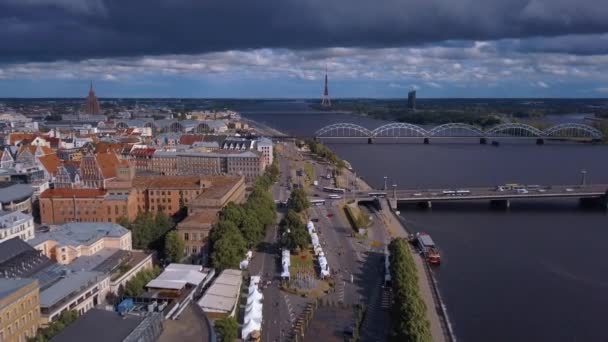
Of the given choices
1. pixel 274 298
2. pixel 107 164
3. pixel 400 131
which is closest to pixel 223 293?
pixel 274 298

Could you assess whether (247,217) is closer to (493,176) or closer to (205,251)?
(205,251)

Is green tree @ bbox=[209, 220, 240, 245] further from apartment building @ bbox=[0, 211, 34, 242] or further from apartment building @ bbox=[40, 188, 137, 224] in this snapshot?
apartment building @ bbox=[40, 188, 137, 224]

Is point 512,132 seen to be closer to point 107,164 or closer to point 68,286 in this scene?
point 107,164

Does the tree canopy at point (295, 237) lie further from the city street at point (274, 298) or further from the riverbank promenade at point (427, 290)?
the riverbank promenade at point (427, 290)

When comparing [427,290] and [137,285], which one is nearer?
[137,285]

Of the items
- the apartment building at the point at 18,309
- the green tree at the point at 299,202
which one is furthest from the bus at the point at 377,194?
the apartment building at the point at 18,309
